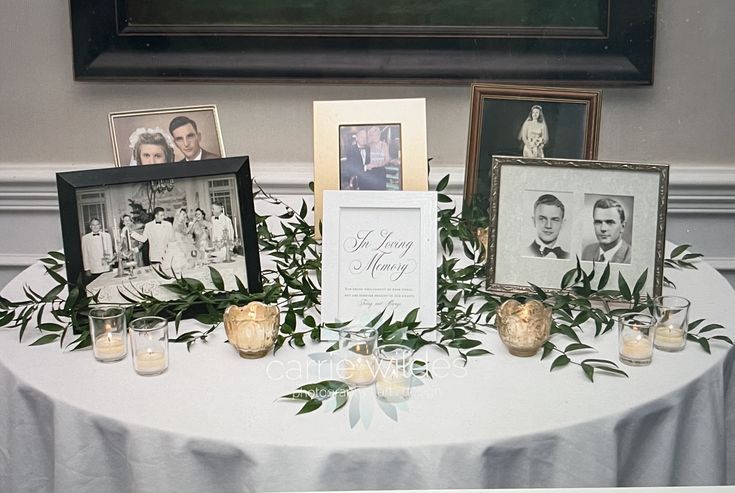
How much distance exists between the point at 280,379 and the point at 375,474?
0.22m

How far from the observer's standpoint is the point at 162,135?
1734mm

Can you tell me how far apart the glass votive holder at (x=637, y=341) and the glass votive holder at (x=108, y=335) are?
2.36 feet

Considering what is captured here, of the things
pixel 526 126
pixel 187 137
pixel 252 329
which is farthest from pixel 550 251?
pixel 187 137

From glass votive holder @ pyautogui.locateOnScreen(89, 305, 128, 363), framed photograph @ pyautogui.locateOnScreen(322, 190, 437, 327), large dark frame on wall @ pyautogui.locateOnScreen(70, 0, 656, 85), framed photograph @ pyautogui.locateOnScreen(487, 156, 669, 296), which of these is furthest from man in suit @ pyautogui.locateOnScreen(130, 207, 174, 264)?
large dark frame on wall @ pyautogui.locateOnScreen(70, 0, 656, 85)

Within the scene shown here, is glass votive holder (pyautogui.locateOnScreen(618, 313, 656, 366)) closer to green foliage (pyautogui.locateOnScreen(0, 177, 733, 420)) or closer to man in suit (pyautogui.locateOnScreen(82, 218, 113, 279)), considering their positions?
green foliage (pyautogui.locateOnScreen(0, 177, 733, 420))

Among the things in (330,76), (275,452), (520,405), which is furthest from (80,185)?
(330,76)

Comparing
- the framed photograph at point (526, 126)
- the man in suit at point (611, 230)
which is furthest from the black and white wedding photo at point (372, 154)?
the man in suit at point (611, 230)

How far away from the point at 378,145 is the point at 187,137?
420mm

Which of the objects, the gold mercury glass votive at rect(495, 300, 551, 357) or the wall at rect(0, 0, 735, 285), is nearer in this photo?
the gold mercury glass votive at rect(495, 300, 551, 357)

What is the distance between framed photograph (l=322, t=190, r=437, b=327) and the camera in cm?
126

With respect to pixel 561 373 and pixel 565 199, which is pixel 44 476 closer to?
pixel 561 373

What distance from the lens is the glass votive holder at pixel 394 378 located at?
41.2 inches

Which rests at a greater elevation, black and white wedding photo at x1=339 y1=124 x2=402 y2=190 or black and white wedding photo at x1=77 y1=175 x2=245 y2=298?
black and white wedding photo at x1=339 y1=124 x2=402 y2=190

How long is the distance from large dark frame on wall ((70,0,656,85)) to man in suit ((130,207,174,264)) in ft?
3.67
